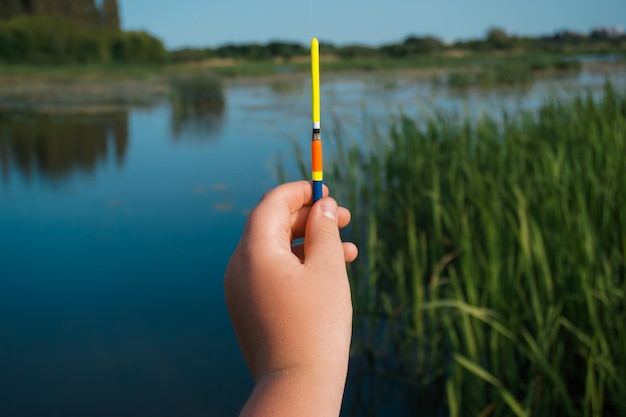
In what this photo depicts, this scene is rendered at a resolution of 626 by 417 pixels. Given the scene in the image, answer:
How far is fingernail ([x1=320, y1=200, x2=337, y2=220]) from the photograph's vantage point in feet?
1.40

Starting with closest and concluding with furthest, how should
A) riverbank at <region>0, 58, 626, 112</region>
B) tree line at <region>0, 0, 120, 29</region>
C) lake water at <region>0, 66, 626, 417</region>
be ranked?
lake water at <region>0, 66, 626, 417</region> → riverbank at <region>0, 58, 626, 112</region> → tree line at <region>0, 0, 120, 29</region>

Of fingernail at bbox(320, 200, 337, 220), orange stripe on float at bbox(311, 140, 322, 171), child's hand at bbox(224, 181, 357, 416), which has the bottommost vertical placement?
child's hand at bbox(224, 181, 357, 416)

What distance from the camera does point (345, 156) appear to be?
9.36ft

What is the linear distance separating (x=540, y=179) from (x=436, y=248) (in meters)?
0.45

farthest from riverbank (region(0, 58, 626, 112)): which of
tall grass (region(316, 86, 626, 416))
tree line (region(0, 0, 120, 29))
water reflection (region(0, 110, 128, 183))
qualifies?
tall grass (region(316, 86, 626, 416))

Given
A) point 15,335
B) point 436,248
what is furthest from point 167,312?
point 436,248

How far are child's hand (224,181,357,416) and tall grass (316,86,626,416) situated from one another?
45.8 inches

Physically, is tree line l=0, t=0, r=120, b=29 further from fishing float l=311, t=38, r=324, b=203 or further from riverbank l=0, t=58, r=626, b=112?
fishing float l=311, t=38, r=324, b=203

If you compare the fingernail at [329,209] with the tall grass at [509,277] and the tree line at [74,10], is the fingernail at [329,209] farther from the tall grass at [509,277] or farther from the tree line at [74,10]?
the tree line at [74,10]

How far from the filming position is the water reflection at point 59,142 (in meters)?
6.90

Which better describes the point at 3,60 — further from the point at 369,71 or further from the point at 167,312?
the point at 167,312

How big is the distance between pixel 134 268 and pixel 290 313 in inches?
135

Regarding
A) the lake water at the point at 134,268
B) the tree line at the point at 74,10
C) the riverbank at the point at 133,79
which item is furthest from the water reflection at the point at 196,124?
the tree line at the point at 74,10

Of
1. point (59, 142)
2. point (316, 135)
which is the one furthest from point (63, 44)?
point (316, 135)
